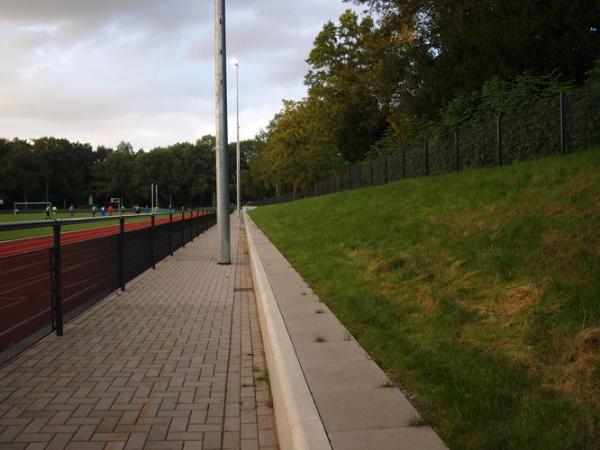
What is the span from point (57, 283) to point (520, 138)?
12.5 meters

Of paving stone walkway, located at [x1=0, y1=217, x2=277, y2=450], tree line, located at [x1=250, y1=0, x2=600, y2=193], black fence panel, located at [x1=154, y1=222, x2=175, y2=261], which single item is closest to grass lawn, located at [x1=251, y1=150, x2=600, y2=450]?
paving stone walkway, located at [x1=0, y1=217, x2=277, y2=450]

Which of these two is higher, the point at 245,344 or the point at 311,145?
the point at 311,145

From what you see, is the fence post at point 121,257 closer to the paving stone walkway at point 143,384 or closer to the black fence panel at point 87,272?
the black fence panel at point 87,272

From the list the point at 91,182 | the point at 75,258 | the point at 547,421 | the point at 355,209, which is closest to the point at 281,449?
the point at 547,421

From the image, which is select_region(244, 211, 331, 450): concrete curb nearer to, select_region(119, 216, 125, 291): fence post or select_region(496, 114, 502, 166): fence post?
select_region(119, 216, 125, 291): fence post

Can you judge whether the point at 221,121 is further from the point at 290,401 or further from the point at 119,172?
the point at 119,172

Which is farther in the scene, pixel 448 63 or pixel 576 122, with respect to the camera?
pixel 448 63

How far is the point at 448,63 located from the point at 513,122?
13.7 m

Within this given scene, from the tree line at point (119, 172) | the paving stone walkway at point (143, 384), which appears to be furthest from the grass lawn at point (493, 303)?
the tree line at point (119, 172)

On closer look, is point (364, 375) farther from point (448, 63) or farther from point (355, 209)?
point (448, 63)

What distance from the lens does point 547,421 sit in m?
3.22

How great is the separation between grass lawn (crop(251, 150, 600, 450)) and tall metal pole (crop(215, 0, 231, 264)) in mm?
3866

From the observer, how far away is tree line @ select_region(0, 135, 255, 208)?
112 metres

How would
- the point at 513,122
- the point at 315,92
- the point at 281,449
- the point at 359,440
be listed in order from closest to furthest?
the point at 359,440 → the point at 281,449 → the point at 513,122 → the point at 315,92
